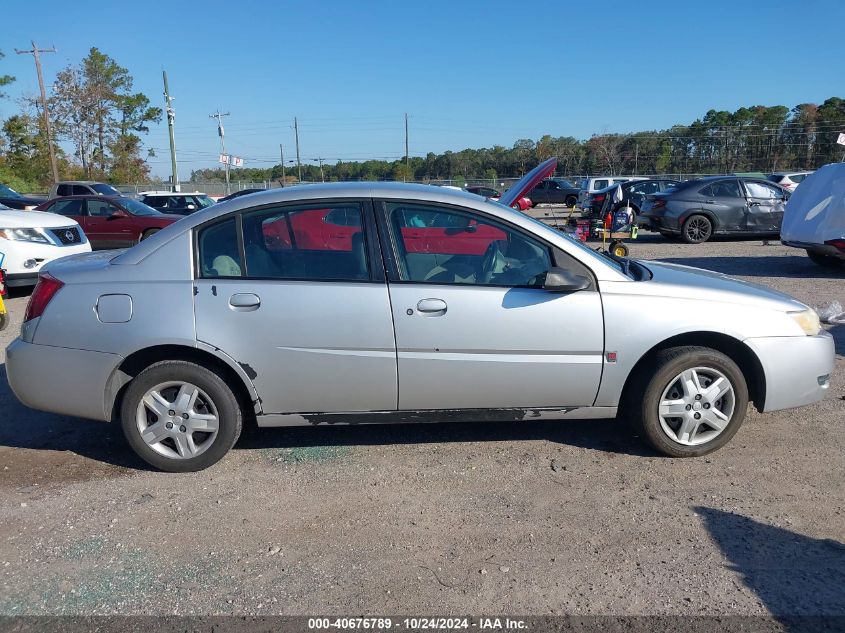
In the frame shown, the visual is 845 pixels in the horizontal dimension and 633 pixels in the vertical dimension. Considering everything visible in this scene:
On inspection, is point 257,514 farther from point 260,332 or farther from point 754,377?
point 754,377

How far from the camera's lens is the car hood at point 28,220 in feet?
31.3

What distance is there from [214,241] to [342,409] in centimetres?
126

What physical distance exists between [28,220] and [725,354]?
9.84m

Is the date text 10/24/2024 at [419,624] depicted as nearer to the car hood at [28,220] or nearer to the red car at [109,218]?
the car hood at [28,220]

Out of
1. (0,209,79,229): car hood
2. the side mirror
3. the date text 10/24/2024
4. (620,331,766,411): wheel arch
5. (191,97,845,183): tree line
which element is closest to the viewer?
the date text 10/24/2024

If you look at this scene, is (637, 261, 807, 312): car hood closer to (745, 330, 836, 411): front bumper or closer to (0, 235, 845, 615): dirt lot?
(745, 330, 836, 411): front bumper

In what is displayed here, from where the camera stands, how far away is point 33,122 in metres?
49.8

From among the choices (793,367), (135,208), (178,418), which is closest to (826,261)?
(793,367)

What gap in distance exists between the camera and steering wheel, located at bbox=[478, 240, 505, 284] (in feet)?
12.8

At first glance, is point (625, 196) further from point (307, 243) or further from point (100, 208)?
point (307, 243)

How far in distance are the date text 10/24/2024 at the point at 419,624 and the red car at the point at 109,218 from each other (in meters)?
14.4

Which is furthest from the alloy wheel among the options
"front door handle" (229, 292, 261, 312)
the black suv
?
the black suv

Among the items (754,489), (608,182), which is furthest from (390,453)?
(608,182)

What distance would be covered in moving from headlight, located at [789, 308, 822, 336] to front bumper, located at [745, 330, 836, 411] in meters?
0.04
